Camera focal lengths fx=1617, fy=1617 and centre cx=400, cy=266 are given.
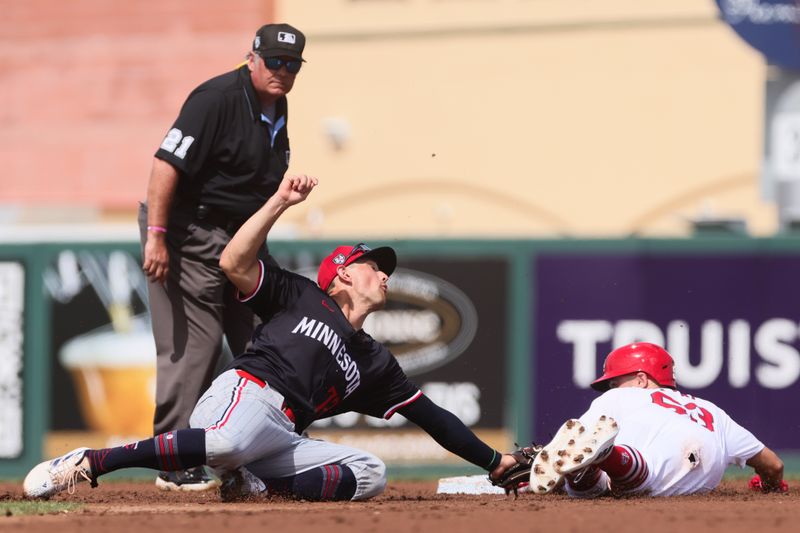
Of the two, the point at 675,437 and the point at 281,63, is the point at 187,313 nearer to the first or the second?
the point at 281,63

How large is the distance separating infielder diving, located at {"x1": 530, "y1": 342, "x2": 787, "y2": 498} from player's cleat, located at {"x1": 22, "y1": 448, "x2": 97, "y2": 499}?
1.71 meters

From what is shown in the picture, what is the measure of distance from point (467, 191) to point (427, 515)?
600 inches

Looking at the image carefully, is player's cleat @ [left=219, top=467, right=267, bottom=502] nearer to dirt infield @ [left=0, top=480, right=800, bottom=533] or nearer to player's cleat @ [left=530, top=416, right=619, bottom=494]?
dirt infield @ [left=0, top=480, right=800, bottom=533]

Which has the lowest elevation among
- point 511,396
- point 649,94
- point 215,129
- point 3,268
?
point 511,396

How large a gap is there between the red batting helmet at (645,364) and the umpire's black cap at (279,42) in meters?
1.95

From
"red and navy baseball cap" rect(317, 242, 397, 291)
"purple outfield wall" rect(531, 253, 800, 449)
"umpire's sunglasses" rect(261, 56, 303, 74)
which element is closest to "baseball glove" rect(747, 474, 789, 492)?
"red and navy baseball cap" rect(317, 242, 397, 291)

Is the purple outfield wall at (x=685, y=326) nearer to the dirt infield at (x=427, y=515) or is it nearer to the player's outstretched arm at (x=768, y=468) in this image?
the player's outstretched arm at (x=768, y=468)

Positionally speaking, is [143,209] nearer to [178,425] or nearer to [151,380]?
[178,425]

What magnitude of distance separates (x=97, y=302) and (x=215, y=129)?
3.95 m

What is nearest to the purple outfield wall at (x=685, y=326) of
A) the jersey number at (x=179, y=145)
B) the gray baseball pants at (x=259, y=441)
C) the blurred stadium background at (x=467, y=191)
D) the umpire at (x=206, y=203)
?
the blurred stadium background at (x=467, y=191)

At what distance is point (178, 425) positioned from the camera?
6988mm

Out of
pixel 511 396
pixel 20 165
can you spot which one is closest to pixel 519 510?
pixel 511 396

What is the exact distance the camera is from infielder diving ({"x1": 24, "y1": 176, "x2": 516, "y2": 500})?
608 cm

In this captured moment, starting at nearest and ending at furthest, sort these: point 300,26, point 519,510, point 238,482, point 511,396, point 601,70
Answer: point 519,510, point 238,482, point 511,396, point 601,70, point 300,26
